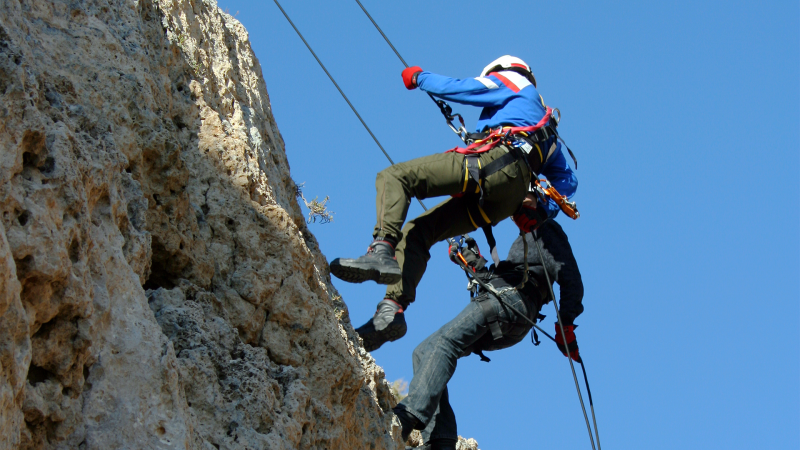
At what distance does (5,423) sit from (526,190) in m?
4.07

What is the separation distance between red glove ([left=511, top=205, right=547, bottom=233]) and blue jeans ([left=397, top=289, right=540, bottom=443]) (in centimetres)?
48

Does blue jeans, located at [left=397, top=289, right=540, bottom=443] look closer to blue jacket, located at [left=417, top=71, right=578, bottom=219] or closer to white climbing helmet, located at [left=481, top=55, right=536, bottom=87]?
blue jacket, located at [left=417, top=71, right=578, bottom=219]

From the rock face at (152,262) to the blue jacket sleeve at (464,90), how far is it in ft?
3.91

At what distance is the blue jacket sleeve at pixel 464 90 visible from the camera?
19.3 feet

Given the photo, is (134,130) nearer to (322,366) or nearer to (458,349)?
(322,366)

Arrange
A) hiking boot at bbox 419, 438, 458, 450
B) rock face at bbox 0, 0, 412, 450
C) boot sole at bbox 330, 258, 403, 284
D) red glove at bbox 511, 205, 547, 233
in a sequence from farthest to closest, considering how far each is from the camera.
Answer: red glove at bbox 511, 205, 547, 233, hiking boot at bbox 419, 438, 458, 450, boot sole at bbox 330, 258, 403, 284, rock face at bbox 0, 0, 412, 450

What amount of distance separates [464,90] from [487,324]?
1636 millimetres

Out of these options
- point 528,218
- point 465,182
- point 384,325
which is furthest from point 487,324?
point 465,182

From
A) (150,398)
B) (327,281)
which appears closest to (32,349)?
(150,398)

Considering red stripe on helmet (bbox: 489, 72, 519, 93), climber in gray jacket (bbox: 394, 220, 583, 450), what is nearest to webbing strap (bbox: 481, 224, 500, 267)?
climber in gray jacket (bbox: 394, 220, 583, 450)

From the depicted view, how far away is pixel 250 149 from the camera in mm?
5141

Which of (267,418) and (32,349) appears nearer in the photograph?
(32,349)

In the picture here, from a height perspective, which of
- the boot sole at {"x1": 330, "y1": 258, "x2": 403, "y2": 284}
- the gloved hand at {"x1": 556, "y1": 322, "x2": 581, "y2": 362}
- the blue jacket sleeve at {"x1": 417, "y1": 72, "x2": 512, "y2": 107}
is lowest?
the boot sole at {"x1": 330, "y1": 258, "x2": 403, "y2": 284}

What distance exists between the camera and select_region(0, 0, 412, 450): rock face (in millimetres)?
2805
